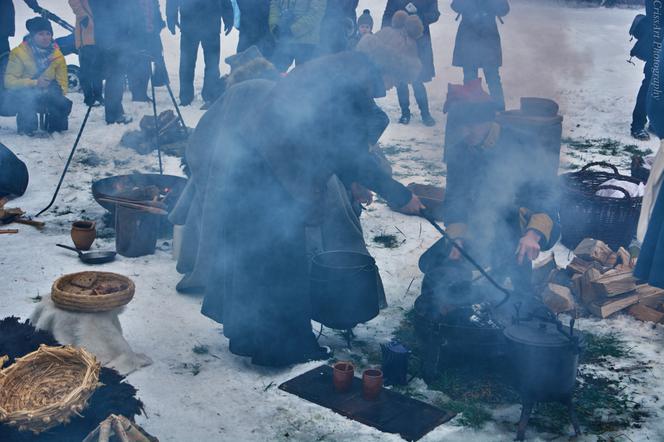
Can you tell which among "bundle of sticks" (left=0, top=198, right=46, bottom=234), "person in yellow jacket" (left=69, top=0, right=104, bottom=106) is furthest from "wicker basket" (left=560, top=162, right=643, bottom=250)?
"person in yellow jacket" (left=69, top=0, right=104, bottom=106)

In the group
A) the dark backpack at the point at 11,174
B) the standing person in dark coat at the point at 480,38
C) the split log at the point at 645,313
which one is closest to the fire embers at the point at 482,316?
the split log at the point at 645,313

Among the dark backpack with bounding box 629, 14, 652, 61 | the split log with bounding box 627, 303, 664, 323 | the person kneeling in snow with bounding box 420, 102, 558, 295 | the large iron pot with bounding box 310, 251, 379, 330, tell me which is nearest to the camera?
the large iron pot with bounding box 310, 251, 379, 330

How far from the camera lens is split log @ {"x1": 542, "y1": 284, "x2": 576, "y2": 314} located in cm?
611

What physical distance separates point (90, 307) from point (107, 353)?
34cm

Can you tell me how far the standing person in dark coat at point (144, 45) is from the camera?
10758 millimetres

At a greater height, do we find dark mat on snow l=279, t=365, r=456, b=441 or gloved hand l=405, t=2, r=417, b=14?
gloved hand l=405, t=2, r=417, b=14

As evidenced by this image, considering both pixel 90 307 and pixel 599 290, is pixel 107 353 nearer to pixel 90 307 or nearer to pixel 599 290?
Result: pixel 90 307

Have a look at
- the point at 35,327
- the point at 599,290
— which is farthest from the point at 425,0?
the point at 35,327

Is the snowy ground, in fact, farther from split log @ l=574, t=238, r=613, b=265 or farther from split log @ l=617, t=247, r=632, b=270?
split log @ l=617, t=247, r=632, b=270

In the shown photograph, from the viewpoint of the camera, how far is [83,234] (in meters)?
6.95

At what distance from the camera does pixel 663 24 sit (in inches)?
191

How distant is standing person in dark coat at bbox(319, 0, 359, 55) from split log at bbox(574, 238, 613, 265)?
14.9 feet

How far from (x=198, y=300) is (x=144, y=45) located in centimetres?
596

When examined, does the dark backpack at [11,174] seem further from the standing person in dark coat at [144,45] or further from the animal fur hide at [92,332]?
the animal fur hide at [92,332]
